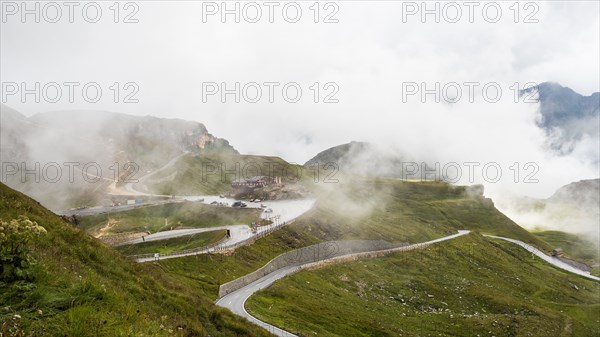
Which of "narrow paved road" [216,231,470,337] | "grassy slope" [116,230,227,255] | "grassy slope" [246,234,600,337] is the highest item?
"grassy slope" [116,230,227,255]

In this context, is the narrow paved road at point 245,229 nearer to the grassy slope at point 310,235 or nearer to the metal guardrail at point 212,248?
the metal guardrail at point 212,248

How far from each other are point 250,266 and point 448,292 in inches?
2170

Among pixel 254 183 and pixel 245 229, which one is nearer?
pixel 245 229

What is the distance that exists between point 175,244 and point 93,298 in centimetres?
7779

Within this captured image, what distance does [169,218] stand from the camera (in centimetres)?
12512

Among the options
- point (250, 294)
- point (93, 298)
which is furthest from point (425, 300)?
point (93, 298)

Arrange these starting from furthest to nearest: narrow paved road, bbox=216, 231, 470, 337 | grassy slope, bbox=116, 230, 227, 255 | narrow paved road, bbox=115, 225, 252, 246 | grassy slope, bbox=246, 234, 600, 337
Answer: narrow paved road, bbox=115, 225, 252, 246
grassy slope, bbox=116, 230, 227, 255
grassy slope, bbox=246, 234, 600, 337
narrow paved road, bbox=216, 231, 470, 337

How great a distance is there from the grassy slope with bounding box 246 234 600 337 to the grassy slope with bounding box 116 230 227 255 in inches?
891

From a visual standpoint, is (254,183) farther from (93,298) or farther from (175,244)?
(93,298)

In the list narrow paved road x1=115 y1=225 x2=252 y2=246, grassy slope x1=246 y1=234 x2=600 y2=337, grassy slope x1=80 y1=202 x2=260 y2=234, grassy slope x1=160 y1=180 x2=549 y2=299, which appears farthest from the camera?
grassy slope x1=80 y1=202 x2=260 y2=234

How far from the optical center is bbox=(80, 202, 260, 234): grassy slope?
372ft

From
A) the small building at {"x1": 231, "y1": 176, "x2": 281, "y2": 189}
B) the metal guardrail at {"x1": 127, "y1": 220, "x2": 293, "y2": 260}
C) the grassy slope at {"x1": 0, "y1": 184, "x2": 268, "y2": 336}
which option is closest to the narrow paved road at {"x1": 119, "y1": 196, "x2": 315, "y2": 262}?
the metal guardrail at {"x1": 127, "y1": 220, "x2": 293, "y2": 260}

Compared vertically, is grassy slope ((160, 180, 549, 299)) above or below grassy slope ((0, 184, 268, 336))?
below

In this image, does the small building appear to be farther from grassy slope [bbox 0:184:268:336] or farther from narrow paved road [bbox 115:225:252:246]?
grassy slope [bbox 0:184:268:336]
